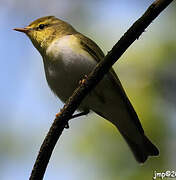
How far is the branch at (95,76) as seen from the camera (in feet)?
7.94

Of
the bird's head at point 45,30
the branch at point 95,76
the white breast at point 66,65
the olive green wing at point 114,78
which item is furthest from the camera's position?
the bird's head at point 45,30

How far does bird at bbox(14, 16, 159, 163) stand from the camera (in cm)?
399

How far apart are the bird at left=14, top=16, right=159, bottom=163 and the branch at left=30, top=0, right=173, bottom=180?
1092 mm

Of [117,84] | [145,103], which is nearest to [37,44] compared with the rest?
[117,84]

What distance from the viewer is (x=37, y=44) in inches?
175

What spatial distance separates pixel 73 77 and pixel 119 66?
802 millimetres

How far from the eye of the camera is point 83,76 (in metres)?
4.02

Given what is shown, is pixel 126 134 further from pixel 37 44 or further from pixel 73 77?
pixel 37 44

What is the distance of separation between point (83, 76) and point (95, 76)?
1280 millimetres

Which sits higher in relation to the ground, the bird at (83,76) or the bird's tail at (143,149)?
the bird at (83,76)

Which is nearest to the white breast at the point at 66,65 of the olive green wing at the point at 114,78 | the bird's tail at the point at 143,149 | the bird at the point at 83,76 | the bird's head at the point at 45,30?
the bird at the point at 83,76

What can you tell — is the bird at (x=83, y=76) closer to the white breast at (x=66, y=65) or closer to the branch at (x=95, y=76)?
the white breast at (x=66, y=65)

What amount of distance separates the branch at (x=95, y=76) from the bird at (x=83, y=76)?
109 centimetres

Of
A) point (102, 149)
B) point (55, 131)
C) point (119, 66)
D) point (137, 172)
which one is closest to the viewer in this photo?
point (55, 131)
